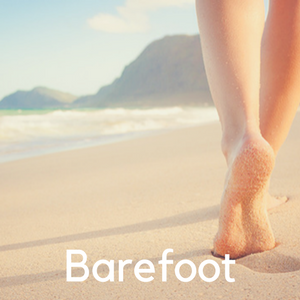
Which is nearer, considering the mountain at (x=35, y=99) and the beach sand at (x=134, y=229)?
the beach sand at (x=134, y=229)

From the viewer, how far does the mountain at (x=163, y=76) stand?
6309cm

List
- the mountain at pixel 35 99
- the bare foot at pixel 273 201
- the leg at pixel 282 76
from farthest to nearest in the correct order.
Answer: the mountain at pixel 35 99, the bare foot at pixel 273 201, the leg at pixel 282 76

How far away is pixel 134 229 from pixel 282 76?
0.67 metres

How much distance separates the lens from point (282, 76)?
3.54ft

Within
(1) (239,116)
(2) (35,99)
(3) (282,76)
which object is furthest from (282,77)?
(2) (35,99)

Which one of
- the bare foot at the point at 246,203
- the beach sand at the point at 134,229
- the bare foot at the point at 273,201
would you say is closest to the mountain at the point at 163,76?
the beach sand at the point at 134,229

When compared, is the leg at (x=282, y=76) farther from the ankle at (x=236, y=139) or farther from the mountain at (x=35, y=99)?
the mountain at (x=35, y=99)

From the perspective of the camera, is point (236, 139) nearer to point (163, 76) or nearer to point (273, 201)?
point (273, 201)

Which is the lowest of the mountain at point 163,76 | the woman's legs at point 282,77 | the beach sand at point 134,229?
the beach sand at point 134,229

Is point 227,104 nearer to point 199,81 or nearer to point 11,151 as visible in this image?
point 11,151

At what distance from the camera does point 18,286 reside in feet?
2.57

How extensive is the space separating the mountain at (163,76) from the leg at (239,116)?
57.9m

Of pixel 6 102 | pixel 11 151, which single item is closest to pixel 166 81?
pixel 6 102

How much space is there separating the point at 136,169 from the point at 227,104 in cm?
163
